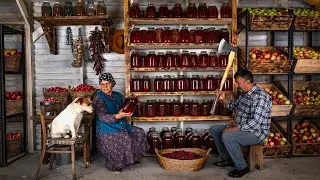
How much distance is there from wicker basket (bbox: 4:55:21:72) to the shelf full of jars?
1.70 metres

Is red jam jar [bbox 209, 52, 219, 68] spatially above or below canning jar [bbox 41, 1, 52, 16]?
below

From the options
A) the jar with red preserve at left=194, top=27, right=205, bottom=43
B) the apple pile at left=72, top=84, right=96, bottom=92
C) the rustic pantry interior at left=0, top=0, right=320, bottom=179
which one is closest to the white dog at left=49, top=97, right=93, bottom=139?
the rustic pantry interior at left=0, top=0, right=320, bottom=179

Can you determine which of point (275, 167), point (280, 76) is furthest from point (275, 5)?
point (275, 167)

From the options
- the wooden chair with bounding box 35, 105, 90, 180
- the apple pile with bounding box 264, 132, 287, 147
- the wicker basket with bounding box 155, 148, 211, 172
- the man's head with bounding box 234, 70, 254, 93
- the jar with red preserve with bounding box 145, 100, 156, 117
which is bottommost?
the wicker basket with bounding box 155, 148, 211, 172

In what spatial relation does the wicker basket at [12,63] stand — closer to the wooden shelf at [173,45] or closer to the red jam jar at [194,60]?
the wooden shelf at [173,45]

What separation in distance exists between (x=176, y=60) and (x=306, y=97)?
2197 mm

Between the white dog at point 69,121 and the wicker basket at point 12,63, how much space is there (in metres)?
1.34

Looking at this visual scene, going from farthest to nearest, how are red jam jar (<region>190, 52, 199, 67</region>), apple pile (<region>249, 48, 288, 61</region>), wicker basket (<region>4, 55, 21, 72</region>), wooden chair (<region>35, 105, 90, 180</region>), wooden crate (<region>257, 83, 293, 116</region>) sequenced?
red jam jar (<region>190, 52, 199, 67</region>) → apple pile (<region>249, 48, 288, 61</region>) → wooden crate (<region>257, 83, 293, 116</region>) → wicker basket (<region>4, 55, 21, 72</region>) → wooden chair (<region>35, 105, 90, 180</region>)

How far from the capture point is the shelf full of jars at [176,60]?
239 inches

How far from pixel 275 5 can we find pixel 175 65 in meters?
2.19

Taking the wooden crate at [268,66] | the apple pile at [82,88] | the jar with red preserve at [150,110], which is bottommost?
the jar with red preserve at [150,110]

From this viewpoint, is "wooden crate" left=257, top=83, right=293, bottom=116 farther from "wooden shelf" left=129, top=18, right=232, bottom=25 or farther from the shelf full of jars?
"wooden shelf" left=129, top=18, right=232, bottom=25

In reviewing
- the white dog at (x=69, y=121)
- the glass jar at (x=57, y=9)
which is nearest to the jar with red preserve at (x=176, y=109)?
the white dog at (x=69, y=121)

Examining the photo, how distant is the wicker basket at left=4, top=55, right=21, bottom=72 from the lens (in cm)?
581
